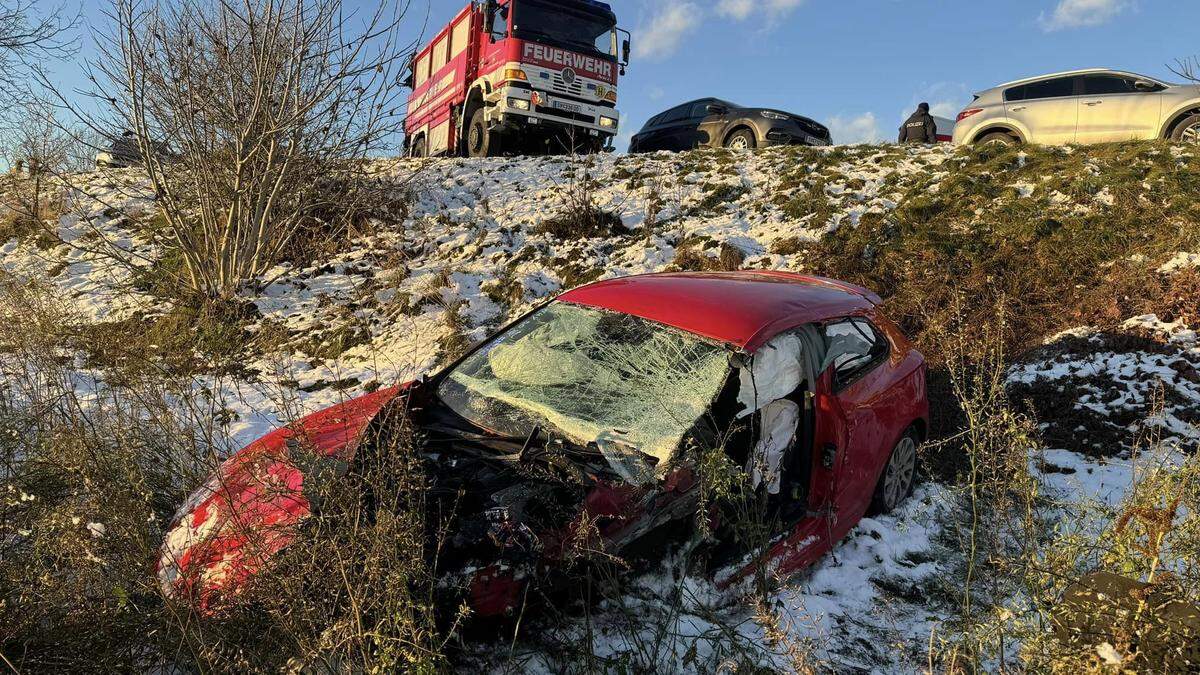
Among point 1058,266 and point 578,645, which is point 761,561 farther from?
point 1058,266

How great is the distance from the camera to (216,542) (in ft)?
7.36

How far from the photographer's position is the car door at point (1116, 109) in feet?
30.4

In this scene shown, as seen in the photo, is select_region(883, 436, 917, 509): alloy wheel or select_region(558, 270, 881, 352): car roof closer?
select_region(558, 270, 881, 352): car roof

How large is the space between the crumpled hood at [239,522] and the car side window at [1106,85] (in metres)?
11.4

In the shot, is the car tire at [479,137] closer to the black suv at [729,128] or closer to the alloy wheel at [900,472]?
the black suv at [729,128]

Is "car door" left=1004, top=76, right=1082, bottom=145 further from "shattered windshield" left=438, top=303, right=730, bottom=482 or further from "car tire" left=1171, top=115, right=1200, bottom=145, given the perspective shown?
"shattered windshield" left=438, top=303, right=730, bottom=482

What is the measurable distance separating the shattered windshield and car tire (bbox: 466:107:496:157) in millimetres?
10017

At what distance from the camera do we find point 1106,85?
9562 millimetres

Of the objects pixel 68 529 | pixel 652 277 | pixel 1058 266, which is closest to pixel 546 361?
pixel 652 277

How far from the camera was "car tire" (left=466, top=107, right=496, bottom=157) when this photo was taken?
41.4ft

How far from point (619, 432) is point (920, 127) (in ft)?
39.5

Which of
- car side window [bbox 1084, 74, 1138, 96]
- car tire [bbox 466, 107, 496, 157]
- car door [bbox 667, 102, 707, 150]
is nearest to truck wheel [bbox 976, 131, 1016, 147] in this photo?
car side window [bbox 1084, 74, 1138, 96]

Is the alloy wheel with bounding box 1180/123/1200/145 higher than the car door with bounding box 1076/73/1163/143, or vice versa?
the car door with bounding box 1076/73/1163/143

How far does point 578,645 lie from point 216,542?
1281 millimetres
